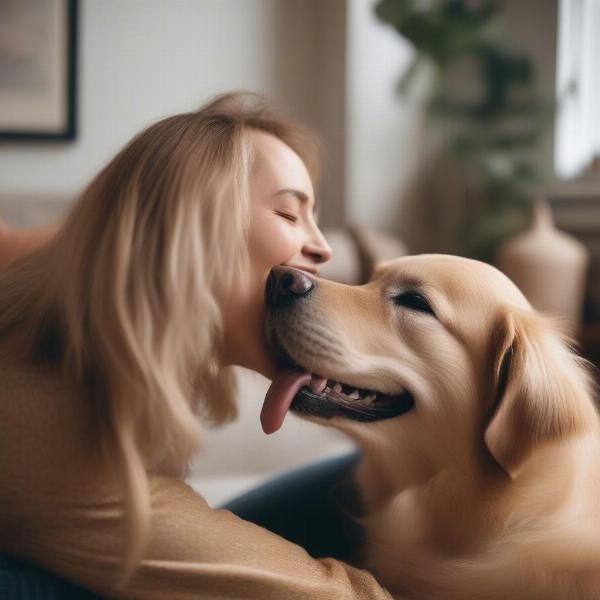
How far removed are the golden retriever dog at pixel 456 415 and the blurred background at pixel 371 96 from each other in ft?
5.50

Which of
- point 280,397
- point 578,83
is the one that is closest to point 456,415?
point 280,397

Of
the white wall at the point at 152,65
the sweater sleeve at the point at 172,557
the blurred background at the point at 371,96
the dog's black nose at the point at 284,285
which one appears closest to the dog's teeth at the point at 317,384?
the dog's black nose at the point at 284,285

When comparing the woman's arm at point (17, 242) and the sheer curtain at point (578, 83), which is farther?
the sheer curtain at point (578, 83)

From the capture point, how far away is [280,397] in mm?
853

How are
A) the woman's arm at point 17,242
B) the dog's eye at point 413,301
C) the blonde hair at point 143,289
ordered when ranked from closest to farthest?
the blonde hair at point 143,289, the dog's eye at point 413,301, the woman's arm at point 17,242

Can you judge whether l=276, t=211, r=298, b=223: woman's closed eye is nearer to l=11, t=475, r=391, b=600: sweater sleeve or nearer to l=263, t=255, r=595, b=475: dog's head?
l=263, t=255, r=595, b=475: dog's head

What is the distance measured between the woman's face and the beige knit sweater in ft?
0.72

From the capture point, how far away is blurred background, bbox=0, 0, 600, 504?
274 centimetres

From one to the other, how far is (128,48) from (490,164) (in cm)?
153

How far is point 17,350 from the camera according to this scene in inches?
30.1

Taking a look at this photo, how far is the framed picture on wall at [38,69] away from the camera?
2.82 metres

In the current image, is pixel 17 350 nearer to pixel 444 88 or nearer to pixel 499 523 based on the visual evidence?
pixel 499 523

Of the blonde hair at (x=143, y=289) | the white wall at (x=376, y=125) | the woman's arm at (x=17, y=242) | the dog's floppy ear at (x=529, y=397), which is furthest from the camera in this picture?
the white wall at (x=376, y=125)

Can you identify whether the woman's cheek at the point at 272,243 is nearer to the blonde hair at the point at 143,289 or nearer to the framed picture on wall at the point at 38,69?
the blonde hair at the point at 143,289
